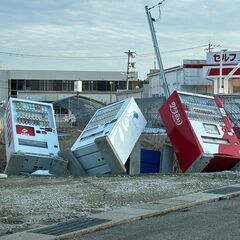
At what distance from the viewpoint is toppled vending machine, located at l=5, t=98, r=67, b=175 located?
18.8 meters

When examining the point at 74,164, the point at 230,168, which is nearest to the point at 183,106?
the point at 230,168

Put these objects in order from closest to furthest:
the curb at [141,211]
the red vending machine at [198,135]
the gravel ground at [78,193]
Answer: the curb at [141,211]
the gravel ground at [78,193]
the red vending machine at [198,135]

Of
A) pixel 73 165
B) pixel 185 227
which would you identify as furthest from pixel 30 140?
pixel 185 227

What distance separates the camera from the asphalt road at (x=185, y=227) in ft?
27.0

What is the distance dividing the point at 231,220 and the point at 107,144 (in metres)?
8.46

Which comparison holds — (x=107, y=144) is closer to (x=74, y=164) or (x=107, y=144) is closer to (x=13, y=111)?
(x=74, y=164)

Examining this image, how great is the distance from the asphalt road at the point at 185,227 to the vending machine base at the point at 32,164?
911cm

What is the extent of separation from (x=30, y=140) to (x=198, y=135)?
5.86 meters

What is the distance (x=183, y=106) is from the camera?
18844 millimetres

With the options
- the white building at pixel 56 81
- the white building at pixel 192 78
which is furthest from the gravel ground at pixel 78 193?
the white building at pixel 56 81

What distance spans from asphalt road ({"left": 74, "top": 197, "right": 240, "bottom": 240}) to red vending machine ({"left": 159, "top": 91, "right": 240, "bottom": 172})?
737 centimetres

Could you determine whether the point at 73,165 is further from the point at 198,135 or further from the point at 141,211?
the point at 141,211

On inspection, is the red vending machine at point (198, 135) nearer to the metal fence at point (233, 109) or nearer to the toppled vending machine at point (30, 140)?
the metal fence at point (233, 109)

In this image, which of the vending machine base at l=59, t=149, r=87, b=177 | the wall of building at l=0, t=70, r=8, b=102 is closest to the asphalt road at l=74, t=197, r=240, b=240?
the vending machine base at l=59, t=149, r=87, b=177
